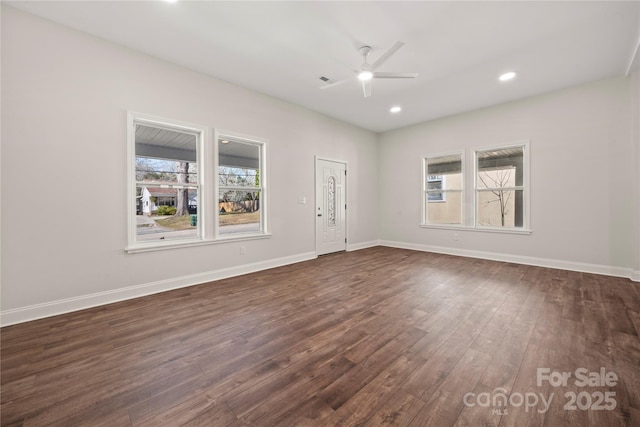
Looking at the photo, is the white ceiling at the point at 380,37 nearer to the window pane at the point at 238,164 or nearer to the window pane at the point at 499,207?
the window pane at the point at 238,164

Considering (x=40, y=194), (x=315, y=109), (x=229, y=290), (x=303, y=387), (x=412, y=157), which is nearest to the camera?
(x=303, y=387)

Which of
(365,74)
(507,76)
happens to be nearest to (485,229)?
(507,76)

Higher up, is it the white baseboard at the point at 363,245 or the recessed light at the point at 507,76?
the recessed light at the point at 507,76

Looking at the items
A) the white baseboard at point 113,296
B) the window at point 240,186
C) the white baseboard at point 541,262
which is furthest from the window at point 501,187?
the white baseboard at point 113,296

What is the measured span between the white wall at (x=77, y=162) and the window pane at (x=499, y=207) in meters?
5.24

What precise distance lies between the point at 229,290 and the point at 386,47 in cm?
385

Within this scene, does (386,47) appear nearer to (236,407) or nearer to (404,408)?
(404,408)

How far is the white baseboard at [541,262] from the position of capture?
3.95 m

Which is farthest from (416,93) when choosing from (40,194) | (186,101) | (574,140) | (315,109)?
(40,194)

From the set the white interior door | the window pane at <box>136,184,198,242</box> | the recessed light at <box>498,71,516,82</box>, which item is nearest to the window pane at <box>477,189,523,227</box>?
the recessed light at <box>498,71,516,82</box>

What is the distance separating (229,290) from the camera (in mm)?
3480

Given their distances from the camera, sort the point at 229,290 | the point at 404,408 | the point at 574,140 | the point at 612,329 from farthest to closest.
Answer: the point at 574,140, the point at 229,290, the point at 612,329, the point at 404,408

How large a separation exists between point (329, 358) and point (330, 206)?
4.21 meters

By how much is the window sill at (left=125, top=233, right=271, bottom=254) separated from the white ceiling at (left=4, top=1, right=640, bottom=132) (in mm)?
2557
